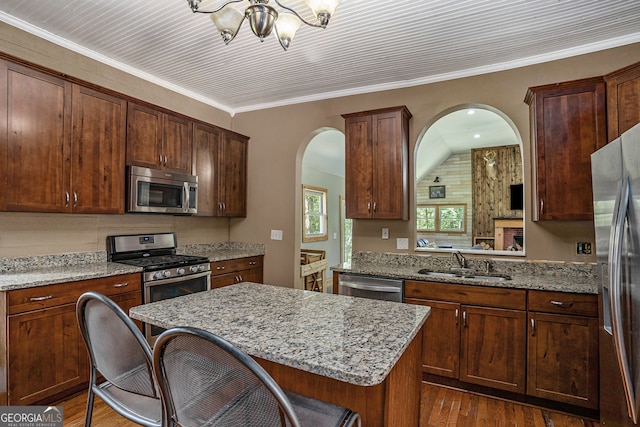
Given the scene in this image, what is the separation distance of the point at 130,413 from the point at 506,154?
30.3ft

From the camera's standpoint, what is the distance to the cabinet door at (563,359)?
2.28m

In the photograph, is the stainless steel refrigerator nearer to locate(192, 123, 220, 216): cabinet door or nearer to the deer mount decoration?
locate(192, 123, 220, 216): cabinet door

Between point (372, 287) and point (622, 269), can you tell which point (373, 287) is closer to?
point (372, 287)

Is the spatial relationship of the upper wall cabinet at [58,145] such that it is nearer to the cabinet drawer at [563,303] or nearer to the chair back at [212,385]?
the chair back at [212,385]

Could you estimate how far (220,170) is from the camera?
404cm

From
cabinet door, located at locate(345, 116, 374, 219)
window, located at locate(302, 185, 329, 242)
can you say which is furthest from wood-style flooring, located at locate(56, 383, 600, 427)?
window, located at locate(302, 185, 329, 242)

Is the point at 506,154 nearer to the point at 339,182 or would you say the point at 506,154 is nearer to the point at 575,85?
the point at 339,182

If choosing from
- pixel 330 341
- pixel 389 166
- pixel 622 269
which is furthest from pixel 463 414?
pixel 389 166

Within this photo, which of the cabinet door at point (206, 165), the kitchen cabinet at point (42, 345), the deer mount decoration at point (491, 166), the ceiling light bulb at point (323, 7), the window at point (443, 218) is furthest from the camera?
the window at point (443, 218)

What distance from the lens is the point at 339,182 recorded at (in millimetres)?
7855

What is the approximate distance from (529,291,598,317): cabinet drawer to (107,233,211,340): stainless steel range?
9.41ft

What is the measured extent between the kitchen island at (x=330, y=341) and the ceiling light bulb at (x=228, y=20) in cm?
148

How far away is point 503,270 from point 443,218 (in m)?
6.29

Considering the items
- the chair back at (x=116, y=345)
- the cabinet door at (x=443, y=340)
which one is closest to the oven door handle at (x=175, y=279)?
the chair back at (x=116, y=345)
